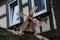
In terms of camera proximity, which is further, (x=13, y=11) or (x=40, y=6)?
(x=13, y=11)

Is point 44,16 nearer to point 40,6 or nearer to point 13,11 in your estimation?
point 40,6

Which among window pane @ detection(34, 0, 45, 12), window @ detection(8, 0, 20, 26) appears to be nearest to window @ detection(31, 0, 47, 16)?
window pane @ detection(34, 0, 45, 12)

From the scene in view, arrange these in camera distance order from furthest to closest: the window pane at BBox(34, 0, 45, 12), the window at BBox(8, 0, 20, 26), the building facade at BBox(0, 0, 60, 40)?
the window at BBox(8, 0, 20, 26) < the window pane at BBox(34, 0, 45, 12) < the building facade at BBox(0, 0, 60, 40)

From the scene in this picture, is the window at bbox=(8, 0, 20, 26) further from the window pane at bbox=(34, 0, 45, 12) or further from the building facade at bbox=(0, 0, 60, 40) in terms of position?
the window pane at bbox=(34, 0, 45, 12)

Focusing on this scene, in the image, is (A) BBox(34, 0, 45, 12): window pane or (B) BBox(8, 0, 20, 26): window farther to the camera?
(B) BBox(8, 0, 20, 26): window

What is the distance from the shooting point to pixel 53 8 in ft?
25.0

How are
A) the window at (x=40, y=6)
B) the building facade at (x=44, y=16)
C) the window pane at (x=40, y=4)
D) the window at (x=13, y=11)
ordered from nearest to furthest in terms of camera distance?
the building facade at (x=44, y=16)
the window at (x=40, y=6)
the window pane at (x=40, y=4)
the window at (x=13, y=11)

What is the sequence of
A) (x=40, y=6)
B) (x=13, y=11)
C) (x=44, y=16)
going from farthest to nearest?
(x=13, y=11)
(x=40, y=6)
(x=44, y=16)

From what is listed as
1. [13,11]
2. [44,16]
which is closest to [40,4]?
[44,16]

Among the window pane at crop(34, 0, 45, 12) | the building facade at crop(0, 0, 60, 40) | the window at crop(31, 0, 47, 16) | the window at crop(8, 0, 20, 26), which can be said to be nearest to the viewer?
the building facade at crop(0, 0, 60, 40)

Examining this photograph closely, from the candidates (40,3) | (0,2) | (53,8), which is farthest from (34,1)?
(0,2)

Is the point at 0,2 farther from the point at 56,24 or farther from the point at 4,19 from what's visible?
the point at 56,24

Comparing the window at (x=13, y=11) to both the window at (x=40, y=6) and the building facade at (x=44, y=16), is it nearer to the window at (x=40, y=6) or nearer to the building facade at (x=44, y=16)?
the building facade at (x=44, y=16)

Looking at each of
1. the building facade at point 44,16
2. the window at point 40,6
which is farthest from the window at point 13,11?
the window at point 40,6
